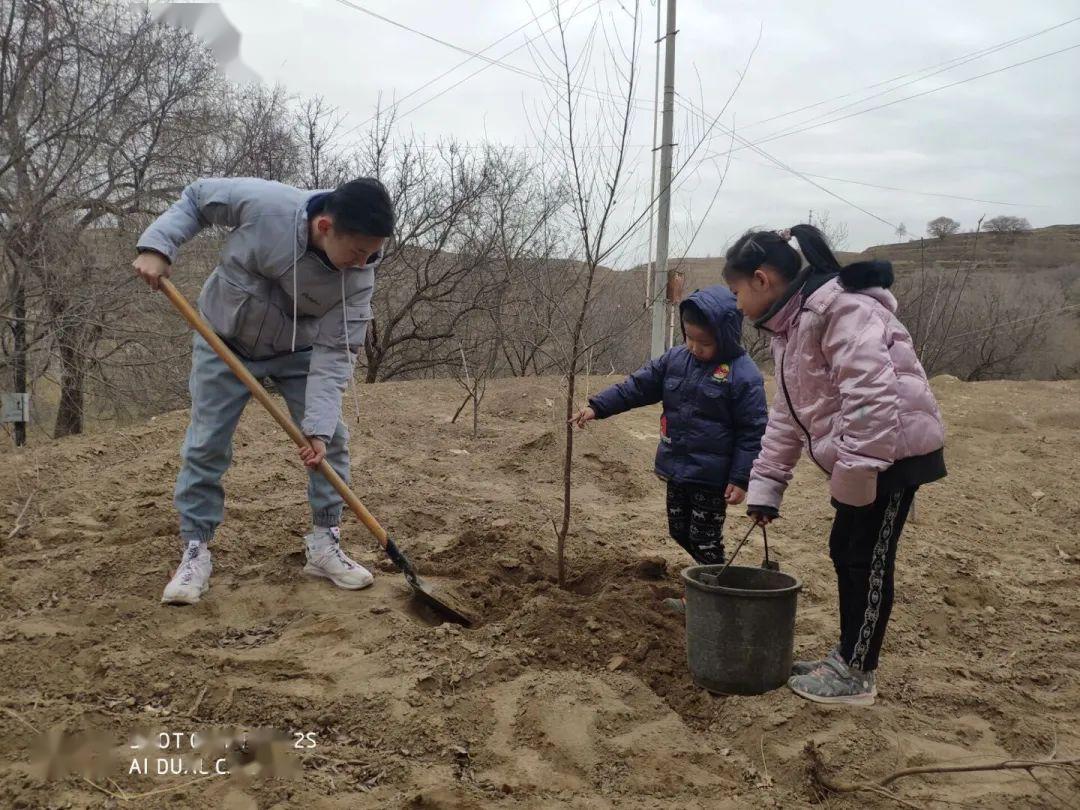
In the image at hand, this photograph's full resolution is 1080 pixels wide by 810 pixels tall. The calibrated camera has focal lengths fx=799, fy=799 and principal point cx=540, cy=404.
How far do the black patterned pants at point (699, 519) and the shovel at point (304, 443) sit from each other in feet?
3.40

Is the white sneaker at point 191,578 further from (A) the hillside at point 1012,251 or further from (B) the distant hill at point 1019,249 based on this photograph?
(B) the distant hill at point 1019,249

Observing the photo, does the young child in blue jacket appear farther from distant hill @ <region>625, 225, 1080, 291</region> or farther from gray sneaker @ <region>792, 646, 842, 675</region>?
distant hill @ <region>625, 225, 1080, 291</region>

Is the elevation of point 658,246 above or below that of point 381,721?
above

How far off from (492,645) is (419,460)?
12.4 feet

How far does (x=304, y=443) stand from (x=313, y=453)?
6cm

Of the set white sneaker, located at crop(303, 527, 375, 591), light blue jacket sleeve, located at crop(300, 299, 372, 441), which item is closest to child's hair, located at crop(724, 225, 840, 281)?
light blue jacket sleeve, located at crop(300, 299, 372, 441)

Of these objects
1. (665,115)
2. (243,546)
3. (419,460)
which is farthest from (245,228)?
(665,115)

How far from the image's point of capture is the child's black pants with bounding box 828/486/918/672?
102 inches

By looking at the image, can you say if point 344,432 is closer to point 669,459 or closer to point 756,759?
point 669,459

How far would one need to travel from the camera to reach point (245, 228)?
3236mm

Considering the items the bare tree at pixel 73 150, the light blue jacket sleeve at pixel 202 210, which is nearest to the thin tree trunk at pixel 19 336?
the bare tree at pixel 73 150

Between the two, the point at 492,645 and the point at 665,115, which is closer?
the point at 492,645

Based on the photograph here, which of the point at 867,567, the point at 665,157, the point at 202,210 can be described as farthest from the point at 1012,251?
the point at 202,210

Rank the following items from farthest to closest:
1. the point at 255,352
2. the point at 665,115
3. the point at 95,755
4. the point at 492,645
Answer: the point at 665,115 → the point at 255,352 → the point at 492,645 → the point at 95,755
